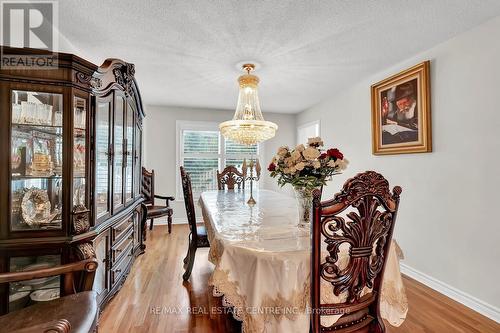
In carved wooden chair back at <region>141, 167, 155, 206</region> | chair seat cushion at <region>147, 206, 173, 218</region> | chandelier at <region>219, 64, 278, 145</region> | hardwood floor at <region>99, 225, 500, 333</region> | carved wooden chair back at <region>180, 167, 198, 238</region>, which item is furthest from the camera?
carved wooden chair back at <region>141, 167, 155, 206</region>

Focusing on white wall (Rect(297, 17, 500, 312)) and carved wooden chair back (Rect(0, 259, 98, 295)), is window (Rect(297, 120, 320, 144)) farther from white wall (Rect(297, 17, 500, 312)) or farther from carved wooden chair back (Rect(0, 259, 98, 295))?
carved wooden chair back (Rect(0, 259, 98, 295))

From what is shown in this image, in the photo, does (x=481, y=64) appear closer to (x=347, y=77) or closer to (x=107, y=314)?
(x=347, y=77)

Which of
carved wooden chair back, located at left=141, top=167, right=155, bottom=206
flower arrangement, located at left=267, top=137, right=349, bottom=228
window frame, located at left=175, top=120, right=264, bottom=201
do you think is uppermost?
window frame, located at left=175, top=120, right=264, bottom=201

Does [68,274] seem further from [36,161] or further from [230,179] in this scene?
[230,179]

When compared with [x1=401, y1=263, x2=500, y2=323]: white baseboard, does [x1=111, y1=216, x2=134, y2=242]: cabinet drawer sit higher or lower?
higher

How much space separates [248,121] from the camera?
2.75m

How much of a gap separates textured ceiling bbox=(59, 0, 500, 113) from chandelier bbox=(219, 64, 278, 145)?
20cm

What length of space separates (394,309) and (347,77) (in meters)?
2.81

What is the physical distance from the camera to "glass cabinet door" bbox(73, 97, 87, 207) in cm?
162

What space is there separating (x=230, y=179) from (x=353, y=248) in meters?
2.87

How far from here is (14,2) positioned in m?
1.71

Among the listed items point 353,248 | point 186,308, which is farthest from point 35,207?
point 353,248

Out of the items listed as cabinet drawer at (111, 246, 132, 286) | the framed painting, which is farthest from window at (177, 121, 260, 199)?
the framed painting

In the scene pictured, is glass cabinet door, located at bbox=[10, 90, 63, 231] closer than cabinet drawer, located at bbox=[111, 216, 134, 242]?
Yes
